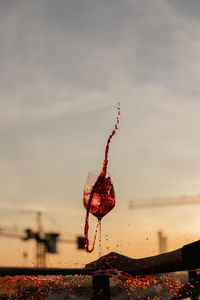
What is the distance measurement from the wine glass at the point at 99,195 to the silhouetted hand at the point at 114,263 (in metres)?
0.77

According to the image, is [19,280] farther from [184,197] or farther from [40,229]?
[184,197]

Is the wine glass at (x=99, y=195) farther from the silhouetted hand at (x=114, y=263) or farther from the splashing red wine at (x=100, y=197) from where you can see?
the silhouetted hand at (x=114, y=263)

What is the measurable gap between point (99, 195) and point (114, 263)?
2.91 feet

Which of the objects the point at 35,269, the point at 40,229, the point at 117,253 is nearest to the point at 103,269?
the point at 117,253

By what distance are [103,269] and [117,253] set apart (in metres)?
0.13

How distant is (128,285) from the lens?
2.43 m

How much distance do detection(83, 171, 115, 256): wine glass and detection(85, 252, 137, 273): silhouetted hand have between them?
2.52ft

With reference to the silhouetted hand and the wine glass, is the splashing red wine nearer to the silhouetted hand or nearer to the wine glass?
the wine glass

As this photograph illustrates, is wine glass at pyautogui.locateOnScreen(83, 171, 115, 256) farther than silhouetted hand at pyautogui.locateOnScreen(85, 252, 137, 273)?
Yes

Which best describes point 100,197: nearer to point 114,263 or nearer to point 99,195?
point 99,195

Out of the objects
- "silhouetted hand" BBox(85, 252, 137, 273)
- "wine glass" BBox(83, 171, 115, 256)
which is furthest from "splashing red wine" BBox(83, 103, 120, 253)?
"silhouetted hand" BBox(85, 252, 137, 273)

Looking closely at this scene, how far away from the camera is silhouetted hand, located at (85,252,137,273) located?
2.27 m

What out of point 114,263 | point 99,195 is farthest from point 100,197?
point 114,263

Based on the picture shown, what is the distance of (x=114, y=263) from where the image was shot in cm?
229
